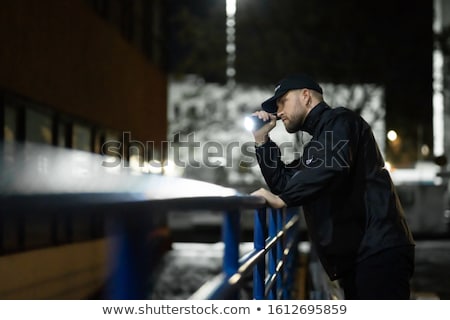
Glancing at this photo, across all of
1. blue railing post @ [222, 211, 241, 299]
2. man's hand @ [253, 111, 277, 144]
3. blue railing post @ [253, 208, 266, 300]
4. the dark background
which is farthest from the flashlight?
the dark background

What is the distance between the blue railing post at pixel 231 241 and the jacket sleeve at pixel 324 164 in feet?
0.96

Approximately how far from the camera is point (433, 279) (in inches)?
441

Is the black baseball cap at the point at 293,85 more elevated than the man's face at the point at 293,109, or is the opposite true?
the black baseball cap at the point at 293,85

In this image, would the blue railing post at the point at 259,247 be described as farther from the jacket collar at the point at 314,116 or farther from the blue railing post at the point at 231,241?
the blue railing post at the point at 231,241

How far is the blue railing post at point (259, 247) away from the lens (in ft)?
11.7

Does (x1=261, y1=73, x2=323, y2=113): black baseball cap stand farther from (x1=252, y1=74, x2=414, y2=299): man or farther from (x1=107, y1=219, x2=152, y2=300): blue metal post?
(x1=107, y1=219, x2=152, y2=300): blue metal post

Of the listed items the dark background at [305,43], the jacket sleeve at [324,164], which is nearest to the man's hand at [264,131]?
the jacket sleeve at [324,164]

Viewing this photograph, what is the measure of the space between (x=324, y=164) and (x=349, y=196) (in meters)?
0.25

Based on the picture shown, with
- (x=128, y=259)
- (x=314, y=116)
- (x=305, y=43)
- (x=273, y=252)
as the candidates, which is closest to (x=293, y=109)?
(x=314, y=116)

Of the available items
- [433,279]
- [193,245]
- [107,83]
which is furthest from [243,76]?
[433,279]

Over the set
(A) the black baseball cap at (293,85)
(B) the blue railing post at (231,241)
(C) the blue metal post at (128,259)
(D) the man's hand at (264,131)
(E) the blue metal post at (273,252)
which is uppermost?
(A) the black baseball cap at (293,85)

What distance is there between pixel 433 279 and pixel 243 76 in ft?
42.1

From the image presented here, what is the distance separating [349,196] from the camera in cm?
314

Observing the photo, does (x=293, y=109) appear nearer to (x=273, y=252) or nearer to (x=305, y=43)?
(x=273, y=252)
